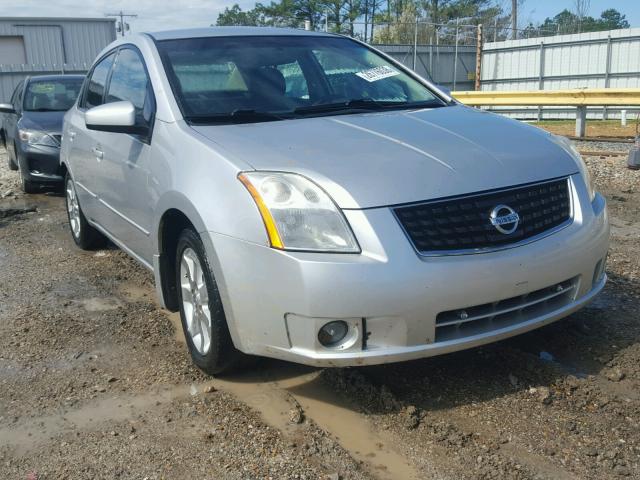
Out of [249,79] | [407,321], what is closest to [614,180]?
[249,79]

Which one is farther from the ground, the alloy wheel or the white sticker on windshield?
the white sticker on windshield

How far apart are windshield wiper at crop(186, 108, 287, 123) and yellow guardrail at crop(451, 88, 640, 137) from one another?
26.6 ft

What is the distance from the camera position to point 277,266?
2.83 m

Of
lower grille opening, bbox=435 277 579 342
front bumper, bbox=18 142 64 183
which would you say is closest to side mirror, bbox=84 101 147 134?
lower grille opening, bbox=435 277 579 342

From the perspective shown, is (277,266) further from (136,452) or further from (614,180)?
(614,180)

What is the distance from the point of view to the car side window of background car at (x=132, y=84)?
398cm

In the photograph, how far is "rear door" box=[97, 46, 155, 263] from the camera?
3908mm

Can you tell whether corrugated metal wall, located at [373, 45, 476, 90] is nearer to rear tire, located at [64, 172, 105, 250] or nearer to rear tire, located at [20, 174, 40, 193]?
rear tire, located at [20, 174, 40, 193]

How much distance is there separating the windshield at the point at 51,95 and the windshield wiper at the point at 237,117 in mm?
7248

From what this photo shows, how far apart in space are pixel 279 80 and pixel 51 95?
7.45m

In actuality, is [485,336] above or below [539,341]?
above

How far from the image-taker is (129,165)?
13.5 feet

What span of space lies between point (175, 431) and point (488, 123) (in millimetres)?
2232

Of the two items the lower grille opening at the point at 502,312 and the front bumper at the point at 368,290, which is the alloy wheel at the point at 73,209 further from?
the lower grille opening at the point at 502,312
